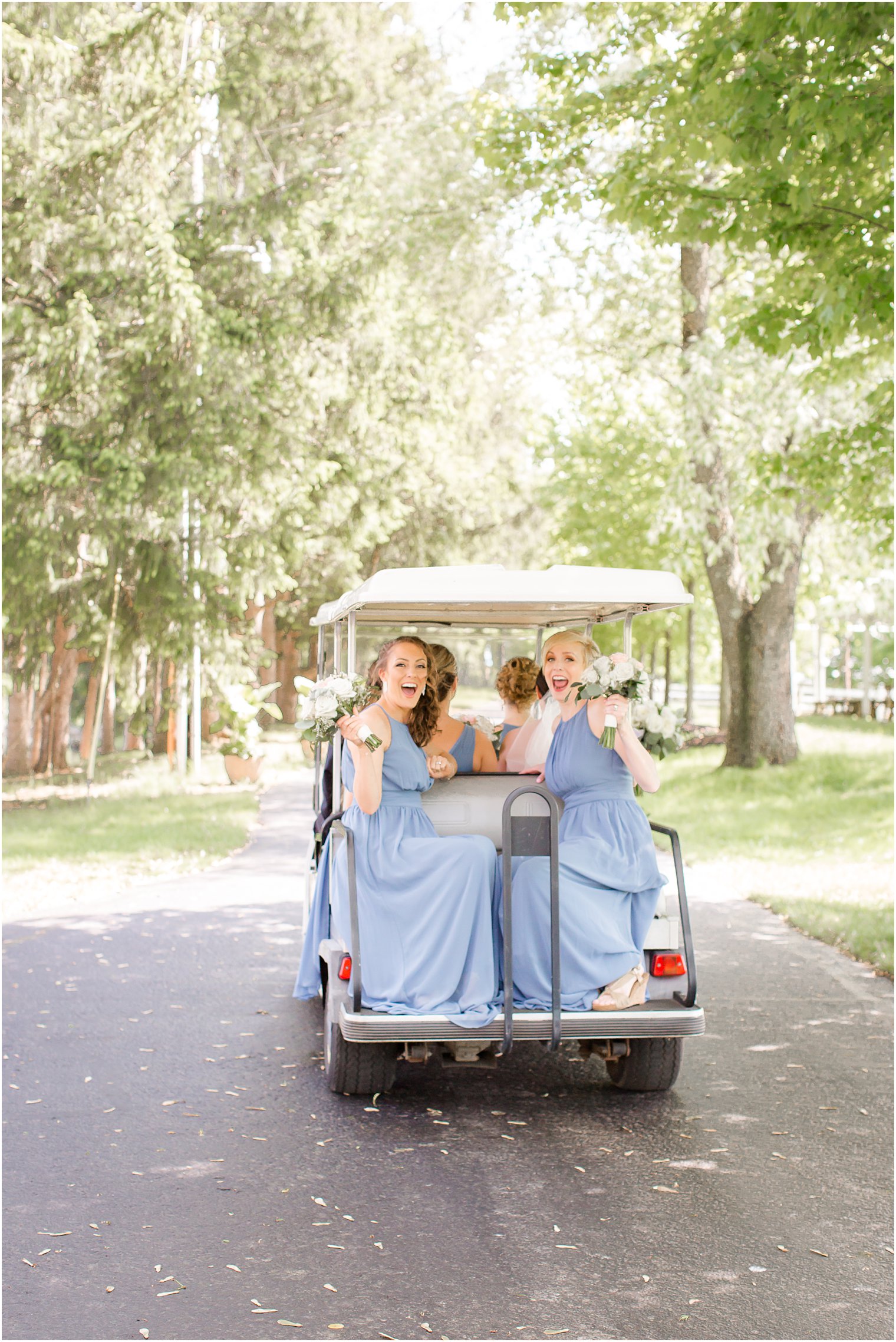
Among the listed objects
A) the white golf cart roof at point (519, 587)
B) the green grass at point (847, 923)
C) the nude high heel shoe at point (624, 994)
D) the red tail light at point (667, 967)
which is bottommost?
the green grass at point (847, 923)

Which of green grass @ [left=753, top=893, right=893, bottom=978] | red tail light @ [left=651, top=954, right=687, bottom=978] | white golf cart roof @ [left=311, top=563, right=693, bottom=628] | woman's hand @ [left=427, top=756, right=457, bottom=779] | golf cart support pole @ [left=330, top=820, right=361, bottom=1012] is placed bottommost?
green grass @ [left=753, top=893, right=893, bottom=978]

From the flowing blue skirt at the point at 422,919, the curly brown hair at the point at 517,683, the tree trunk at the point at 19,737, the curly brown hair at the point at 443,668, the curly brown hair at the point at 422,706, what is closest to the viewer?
the flowing blue skirt at the point at 422,919

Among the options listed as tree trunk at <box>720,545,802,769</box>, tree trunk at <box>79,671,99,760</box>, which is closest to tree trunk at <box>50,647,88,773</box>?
tree trunk at <box>79,671,99,760</box>

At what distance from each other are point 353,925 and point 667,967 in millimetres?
1378

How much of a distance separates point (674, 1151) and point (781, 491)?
715cm

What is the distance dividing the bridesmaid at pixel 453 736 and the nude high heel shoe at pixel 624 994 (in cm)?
181

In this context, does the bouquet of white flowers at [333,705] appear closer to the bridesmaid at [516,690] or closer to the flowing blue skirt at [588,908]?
the flowing blue skirt at [588,908]

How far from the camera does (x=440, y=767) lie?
6688 millimetres

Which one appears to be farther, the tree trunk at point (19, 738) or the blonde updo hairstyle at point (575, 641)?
the tree trunk at point (19, 738)

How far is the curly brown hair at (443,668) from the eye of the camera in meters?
6.96

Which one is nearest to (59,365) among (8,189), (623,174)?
(8,189)

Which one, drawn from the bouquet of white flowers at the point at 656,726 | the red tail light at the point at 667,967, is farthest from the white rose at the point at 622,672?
the red tail light at the point at 667,967

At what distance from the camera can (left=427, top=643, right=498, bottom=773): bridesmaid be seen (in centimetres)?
698

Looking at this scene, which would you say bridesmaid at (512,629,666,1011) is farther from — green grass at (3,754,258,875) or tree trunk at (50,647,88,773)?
tree trunk at (50,647,88,773)
